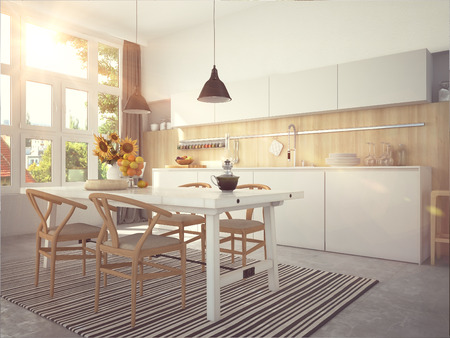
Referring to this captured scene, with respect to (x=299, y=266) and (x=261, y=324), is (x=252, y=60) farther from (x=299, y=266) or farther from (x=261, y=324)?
(x=261, y=324)

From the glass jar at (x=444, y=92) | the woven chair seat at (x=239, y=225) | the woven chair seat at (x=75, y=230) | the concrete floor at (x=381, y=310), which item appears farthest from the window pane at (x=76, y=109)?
the glass jar at (x=444, y=92)

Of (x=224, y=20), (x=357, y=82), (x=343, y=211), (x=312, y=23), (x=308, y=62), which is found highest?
(x=224, y=20)

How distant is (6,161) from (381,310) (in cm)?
484

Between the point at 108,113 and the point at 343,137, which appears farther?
the point at 108,113

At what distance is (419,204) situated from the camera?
3.44 metres

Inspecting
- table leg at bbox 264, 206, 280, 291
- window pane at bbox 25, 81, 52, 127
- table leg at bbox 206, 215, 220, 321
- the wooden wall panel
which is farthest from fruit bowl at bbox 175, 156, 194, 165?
table leg at bbox 206, 215, 220, 321

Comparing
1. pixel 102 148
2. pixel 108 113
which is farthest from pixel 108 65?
pixel 102 148

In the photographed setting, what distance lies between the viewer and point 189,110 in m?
5.67

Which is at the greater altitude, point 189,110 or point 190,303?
point 189,110

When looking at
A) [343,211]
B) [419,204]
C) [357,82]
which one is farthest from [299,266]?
[357,82]

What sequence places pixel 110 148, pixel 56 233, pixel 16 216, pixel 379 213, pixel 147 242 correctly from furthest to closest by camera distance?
pixel 16 216, pixel 379 213, pixel 110 148, pixel 56 233, pixel 147 242

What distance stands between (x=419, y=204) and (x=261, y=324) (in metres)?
2.18

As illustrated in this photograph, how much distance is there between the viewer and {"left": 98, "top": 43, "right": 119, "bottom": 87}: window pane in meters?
6.23

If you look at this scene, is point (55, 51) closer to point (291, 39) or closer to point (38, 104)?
point (38, 104)
